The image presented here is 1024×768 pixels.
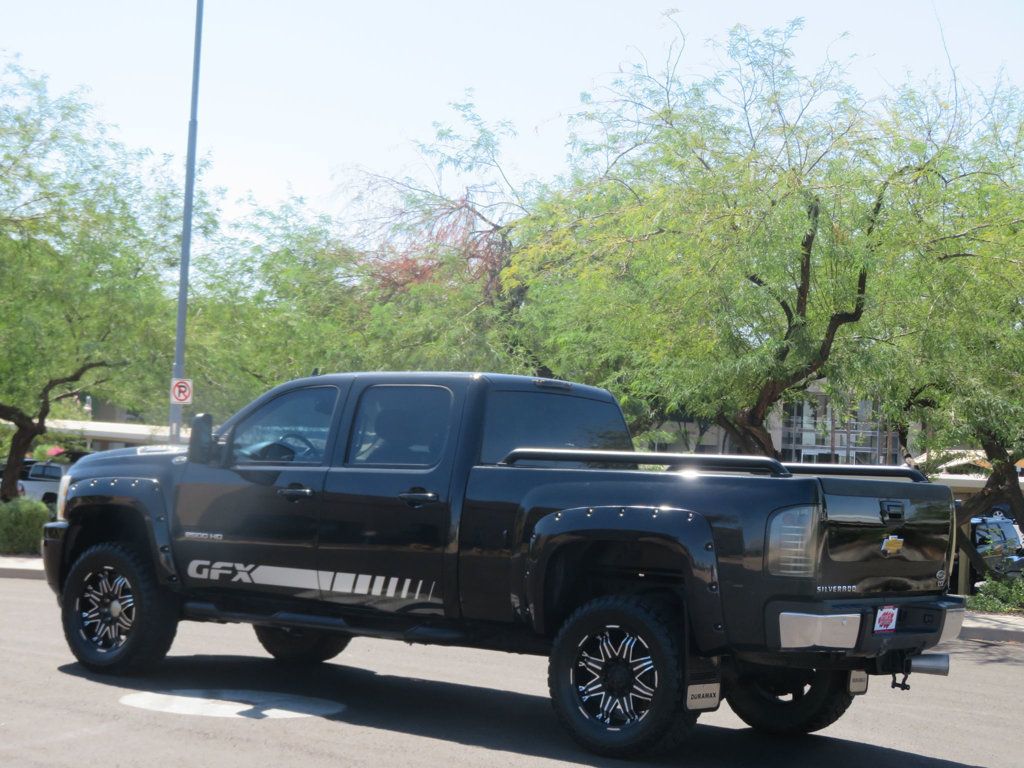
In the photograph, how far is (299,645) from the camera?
1006 centimetres

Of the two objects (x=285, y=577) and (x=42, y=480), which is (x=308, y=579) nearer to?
(x=285, y=577)

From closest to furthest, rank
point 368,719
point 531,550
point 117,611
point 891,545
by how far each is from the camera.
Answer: point 891,545 < point 531,550 < point 368,719 < point 117,611

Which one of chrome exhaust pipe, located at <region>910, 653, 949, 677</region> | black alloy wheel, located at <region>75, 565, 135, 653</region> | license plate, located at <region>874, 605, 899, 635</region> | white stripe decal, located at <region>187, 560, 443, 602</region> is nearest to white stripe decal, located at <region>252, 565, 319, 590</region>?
white stripe decal, located at <region>187, 560, 443, 602</region>

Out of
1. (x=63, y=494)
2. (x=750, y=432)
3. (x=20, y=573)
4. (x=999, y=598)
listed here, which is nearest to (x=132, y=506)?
(x=63, y=494)

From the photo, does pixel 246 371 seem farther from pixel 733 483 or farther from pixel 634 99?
pixel 733 483

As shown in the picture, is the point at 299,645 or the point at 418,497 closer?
the point at 418,497

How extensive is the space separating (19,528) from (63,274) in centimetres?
440

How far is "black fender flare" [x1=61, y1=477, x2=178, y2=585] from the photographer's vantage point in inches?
349

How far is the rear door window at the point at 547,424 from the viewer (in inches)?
314

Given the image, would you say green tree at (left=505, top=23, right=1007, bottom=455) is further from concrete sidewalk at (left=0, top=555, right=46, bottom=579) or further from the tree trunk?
concrete sidewalk at (left=0, top=555, right=46, bottom=579)

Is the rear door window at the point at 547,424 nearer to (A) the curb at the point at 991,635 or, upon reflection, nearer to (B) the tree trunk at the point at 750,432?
(A) the curb at the point at 991,635

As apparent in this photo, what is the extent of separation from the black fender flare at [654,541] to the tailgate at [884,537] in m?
0.55

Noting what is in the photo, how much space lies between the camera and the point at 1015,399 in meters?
17.2

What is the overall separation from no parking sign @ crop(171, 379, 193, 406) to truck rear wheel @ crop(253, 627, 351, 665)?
1177 cm
